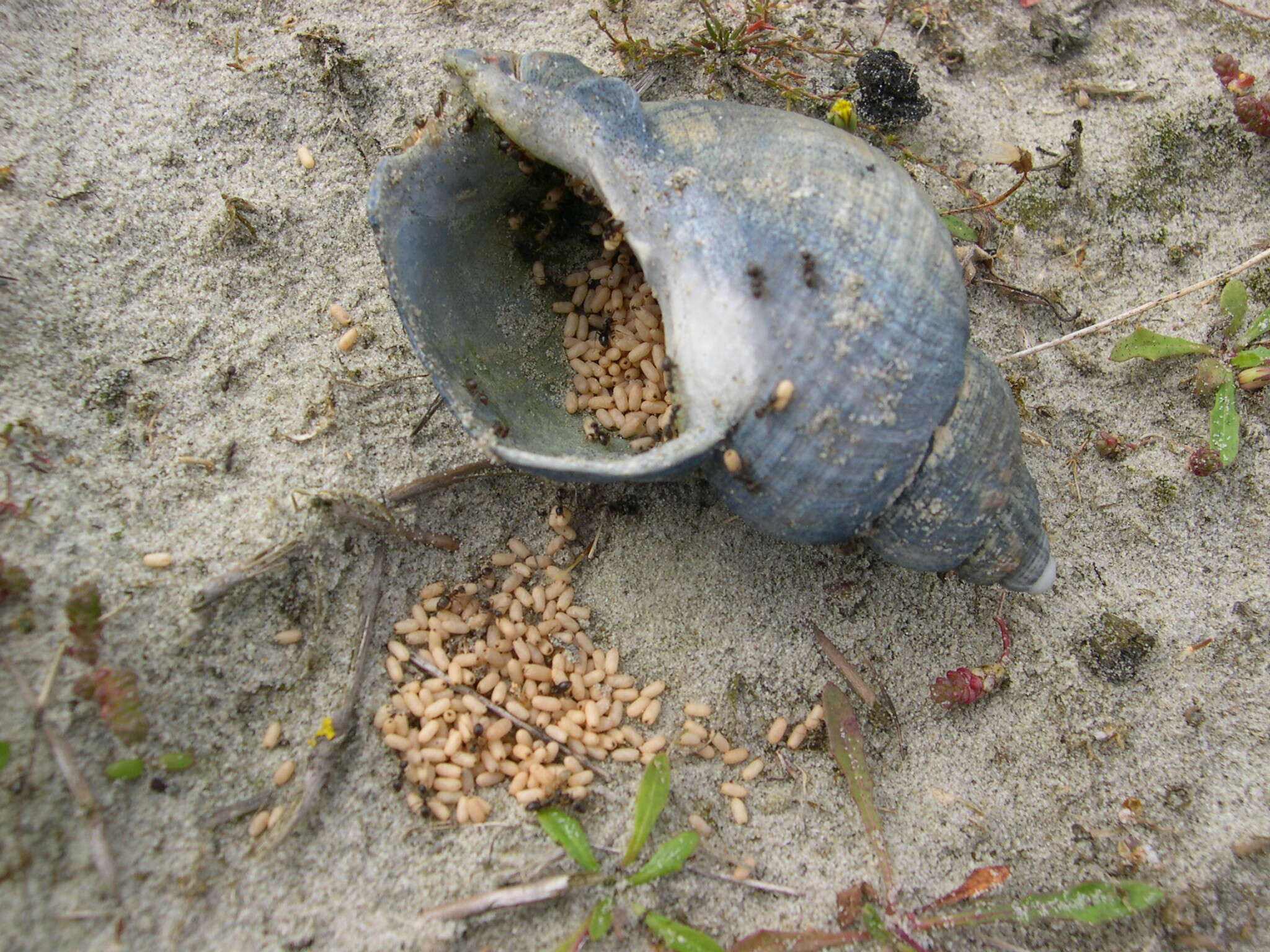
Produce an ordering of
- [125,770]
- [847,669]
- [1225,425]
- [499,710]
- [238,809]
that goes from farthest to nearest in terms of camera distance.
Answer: [1225,425] < [847,669] < [499,710] < [238,809] < [125,770]

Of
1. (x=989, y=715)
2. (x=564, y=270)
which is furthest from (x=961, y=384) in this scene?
(x=564, y=270)

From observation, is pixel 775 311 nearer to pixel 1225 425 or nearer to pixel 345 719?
pixel 345 719

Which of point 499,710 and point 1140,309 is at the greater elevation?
point 1140,309

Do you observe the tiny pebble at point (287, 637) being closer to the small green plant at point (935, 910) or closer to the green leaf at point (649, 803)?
the green leaf at point (649, 803)

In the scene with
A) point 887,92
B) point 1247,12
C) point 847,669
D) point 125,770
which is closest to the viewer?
point 125,770

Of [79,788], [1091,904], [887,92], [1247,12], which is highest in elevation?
[887,92]

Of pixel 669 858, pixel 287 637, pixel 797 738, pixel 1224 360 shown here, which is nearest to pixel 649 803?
pixel 669 858

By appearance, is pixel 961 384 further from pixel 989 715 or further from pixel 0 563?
pixel 0 563

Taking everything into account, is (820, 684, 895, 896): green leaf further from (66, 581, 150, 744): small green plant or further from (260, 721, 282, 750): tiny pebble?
(66, 581, 150, 744): small green plant
